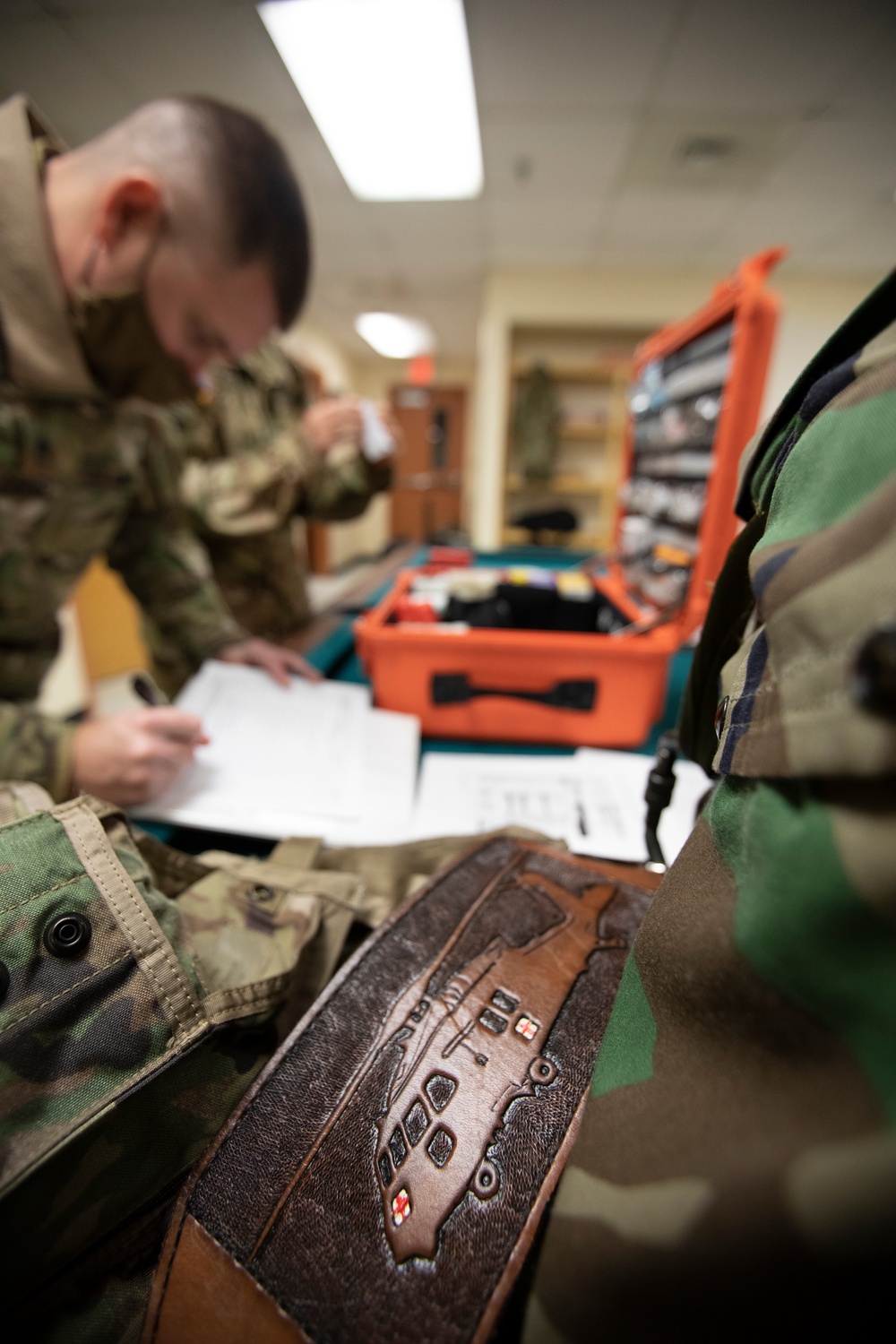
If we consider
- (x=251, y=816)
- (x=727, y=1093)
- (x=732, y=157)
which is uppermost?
(x=732, y=157)

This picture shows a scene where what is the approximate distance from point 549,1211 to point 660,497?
99 cm

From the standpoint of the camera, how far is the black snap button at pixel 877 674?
13 cm

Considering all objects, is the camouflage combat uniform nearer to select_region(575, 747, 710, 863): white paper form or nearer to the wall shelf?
select_region(575, 747, 710, 863): white paper form

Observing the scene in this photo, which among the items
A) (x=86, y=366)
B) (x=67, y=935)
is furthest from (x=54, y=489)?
(x=67, y=935)

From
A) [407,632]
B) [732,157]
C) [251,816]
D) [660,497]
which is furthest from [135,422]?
[732,157]

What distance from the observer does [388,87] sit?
1115 millimetres

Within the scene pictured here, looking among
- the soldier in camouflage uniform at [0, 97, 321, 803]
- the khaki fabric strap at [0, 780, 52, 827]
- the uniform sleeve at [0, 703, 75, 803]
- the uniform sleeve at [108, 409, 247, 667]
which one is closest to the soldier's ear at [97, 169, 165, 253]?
the soldier in camouflage uniform at [0, 97, 321, 803]

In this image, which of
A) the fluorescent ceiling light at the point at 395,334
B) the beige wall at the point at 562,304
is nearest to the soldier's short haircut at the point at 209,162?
the beige wall at the point at 562,304

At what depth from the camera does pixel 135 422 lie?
0.86m

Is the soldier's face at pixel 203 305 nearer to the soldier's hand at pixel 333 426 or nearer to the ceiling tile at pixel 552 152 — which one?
the soldier's hand at pixel 333 426

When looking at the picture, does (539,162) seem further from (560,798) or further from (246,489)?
(560,798)

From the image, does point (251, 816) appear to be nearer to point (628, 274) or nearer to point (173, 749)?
point (173, 749)

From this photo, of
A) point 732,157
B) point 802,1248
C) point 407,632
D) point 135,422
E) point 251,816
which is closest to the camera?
point 802,1248

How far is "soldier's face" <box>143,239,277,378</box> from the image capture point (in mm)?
638
